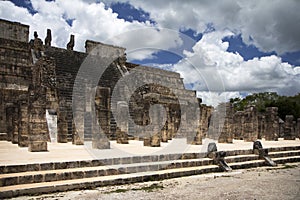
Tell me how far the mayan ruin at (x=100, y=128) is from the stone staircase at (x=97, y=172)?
2cm

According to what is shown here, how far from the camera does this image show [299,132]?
28.3 metres

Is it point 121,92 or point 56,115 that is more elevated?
point 121,92

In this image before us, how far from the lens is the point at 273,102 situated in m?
48.7

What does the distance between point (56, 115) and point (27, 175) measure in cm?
750

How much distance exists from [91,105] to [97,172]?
18.1ft

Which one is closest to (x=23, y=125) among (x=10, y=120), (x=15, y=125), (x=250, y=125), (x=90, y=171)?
(x=15, y=125)

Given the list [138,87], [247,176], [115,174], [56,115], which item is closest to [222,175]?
[247,176]

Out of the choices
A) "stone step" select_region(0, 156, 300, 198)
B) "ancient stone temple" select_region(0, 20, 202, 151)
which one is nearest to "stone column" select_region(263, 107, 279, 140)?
"ancient stone temple" select_region(0, 20, 202, 151)

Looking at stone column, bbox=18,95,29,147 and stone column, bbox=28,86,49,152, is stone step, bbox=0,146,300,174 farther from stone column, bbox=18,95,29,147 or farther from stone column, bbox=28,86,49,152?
stone column, bbox=18,95,29,147

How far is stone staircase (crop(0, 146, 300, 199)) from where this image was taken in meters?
5.81

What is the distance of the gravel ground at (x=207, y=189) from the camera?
569cm

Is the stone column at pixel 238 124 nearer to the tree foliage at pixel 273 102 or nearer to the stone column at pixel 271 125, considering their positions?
the stone column at pixel 271 125

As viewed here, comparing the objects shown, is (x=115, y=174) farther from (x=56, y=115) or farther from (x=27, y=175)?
(x=56, y=115)

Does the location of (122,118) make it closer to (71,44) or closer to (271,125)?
(271,125)
